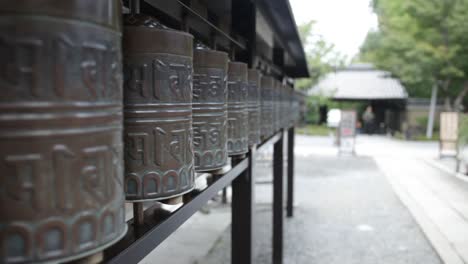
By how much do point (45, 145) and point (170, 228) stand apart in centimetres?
62

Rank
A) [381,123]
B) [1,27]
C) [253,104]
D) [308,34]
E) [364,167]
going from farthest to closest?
[381,123] < [308,34] < [364,167] < [253,104] < [1,27]

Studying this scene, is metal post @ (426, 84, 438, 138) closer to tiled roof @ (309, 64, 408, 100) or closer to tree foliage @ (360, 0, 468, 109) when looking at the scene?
tree foliage @ (360, 0, 468, 109)

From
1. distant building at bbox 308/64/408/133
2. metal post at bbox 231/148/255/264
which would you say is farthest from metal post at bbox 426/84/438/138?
metal post at bbox 231/148/255/264

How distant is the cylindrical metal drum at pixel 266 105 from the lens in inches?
104

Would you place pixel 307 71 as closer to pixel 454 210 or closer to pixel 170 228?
pixel 454 210

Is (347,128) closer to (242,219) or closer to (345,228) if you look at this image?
(345,228)

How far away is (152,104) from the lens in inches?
39.5

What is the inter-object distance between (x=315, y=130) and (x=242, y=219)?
80.3ft

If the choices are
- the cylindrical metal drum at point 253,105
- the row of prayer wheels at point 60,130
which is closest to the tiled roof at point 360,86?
the cylindrical metal drum at point 253,105

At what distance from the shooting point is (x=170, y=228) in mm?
1169

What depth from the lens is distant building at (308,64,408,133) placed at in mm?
27000

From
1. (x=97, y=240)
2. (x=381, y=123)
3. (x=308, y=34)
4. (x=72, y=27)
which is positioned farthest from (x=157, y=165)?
(x=381, y=123)

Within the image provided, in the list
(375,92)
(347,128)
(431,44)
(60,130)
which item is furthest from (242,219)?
(375,92)

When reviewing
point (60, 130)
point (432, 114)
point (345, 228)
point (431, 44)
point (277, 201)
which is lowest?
point (345, 228)
